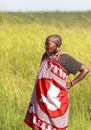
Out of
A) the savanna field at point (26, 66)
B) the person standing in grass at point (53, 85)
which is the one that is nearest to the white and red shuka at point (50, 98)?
the person standing in grass at point (53, 85)

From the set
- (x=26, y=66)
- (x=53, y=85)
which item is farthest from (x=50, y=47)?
(x=26, y=66)

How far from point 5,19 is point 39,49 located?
1148 millimetres

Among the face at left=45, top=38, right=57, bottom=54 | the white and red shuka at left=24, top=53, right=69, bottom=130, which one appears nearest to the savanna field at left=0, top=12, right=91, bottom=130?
the white and red shuka at left=24, top=53, right=69, bottom=130

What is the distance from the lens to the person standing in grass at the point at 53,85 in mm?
4246

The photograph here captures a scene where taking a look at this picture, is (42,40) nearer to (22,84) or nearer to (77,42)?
(77,42)

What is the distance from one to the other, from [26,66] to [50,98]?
Result: 3.71 meters

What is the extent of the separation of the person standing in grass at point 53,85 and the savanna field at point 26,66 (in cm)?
83

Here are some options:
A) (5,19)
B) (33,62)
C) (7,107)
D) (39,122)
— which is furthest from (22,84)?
(5,19)

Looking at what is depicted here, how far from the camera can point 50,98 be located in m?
4.27

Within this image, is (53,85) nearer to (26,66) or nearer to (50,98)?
(50,98)

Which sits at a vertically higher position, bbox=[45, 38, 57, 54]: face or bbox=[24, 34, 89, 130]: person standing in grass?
bbox=[45, 38, 57, 54]: face

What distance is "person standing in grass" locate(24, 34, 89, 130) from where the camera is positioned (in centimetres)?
425

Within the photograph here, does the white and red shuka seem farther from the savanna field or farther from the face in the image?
the savanna field

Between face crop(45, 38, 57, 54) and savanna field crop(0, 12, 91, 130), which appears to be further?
savanna field crop(0, 12, 91, 130)
